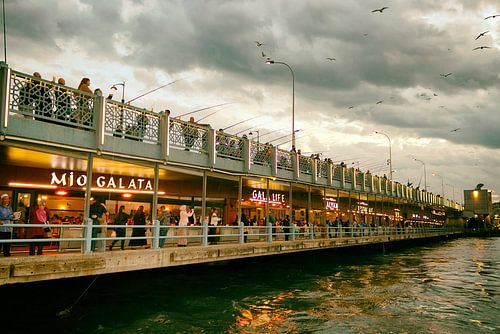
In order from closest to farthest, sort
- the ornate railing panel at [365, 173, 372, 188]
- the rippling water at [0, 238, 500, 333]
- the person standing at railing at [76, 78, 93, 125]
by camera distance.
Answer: the rippling water at [0, 238, 500, 333], the person standing at railing at [76, 78, 93, 125], the ornate railing panel at [365, 173, 372, 188]

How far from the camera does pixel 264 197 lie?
32.1 m

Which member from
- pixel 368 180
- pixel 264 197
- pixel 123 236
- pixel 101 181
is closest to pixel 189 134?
pixel 101 181

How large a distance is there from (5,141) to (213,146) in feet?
30.4

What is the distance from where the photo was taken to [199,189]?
27.7 metres

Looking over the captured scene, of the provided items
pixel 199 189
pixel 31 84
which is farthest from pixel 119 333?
pixel 199 189

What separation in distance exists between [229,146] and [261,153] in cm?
348

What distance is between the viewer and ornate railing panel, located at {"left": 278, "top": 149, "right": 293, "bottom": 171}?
2797cm

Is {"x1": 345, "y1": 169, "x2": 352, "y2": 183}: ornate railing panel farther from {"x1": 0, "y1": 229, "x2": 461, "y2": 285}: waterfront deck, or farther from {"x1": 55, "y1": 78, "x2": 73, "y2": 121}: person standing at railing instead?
{"x1": 55, "y1": 78, "x2": 73, "y2": 121}: person standing at railing

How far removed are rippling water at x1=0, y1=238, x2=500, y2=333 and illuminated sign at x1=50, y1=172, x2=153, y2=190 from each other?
15.0 ft

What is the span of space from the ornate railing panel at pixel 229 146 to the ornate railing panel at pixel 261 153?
1033mm

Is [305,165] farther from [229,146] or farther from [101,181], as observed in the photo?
[101,181]

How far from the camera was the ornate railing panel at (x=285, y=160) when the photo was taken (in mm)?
27972

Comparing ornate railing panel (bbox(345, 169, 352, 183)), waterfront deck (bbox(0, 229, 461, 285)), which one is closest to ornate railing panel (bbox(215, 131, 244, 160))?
waterfront deck (bbox(0, 229, 461, 285))

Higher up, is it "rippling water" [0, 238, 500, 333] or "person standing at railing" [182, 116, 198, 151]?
"person standing at railing" [182, 116, 198, 151]
